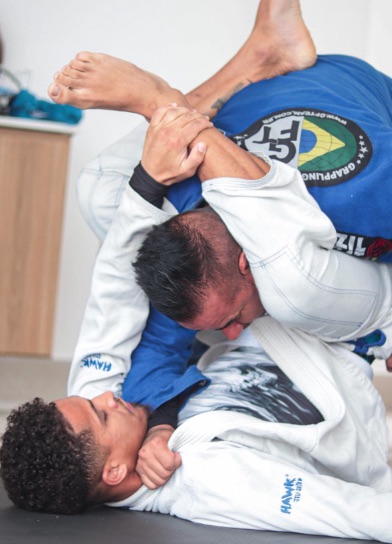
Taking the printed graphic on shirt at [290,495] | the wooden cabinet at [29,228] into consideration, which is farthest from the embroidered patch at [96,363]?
the wooden cabinet at [29,228]

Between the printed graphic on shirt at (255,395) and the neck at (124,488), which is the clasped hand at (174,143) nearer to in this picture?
the printed graphic on shirt at (255,395)

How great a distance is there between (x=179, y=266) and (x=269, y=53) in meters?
0.73

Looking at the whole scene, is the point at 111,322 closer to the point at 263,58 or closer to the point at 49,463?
the point at 49,463

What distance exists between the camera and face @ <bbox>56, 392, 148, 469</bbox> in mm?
1516

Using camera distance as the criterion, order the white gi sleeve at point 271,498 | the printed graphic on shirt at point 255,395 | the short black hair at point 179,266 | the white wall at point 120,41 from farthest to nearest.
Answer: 1. the white wall at point 120,41
2. the printed graphic on shirt at point 255,395
3. the short black hair at point 179,266
4. the white gi sleeve at point 271,498

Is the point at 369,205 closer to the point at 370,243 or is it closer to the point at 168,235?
the point at 370,243

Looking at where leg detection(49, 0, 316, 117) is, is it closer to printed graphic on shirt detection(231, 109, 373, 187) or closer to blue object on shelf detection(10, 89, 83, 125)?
printed graphic on shirt detection(231, 109, 373, 187)

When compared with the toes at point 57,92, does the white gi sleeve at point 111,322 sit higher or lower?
lower

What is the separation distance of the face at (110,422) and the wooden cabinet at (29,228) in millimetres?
2347

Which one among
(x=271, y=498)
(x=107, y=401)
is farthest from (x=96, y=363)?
(x=271, y=498)

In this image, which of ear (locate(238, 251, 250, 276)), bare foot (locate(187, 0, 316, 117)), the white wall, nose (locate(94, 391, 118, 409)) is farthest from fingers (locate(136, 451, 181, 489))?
the white wall

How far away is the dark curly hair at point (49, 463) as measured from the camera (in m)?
1.46

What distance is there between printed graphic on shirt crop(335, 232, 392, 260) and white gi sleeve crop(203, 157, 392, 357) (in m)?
0.03

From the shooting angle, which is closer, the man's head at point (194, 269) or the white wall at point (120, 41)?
the man's head at point (194, 269)
